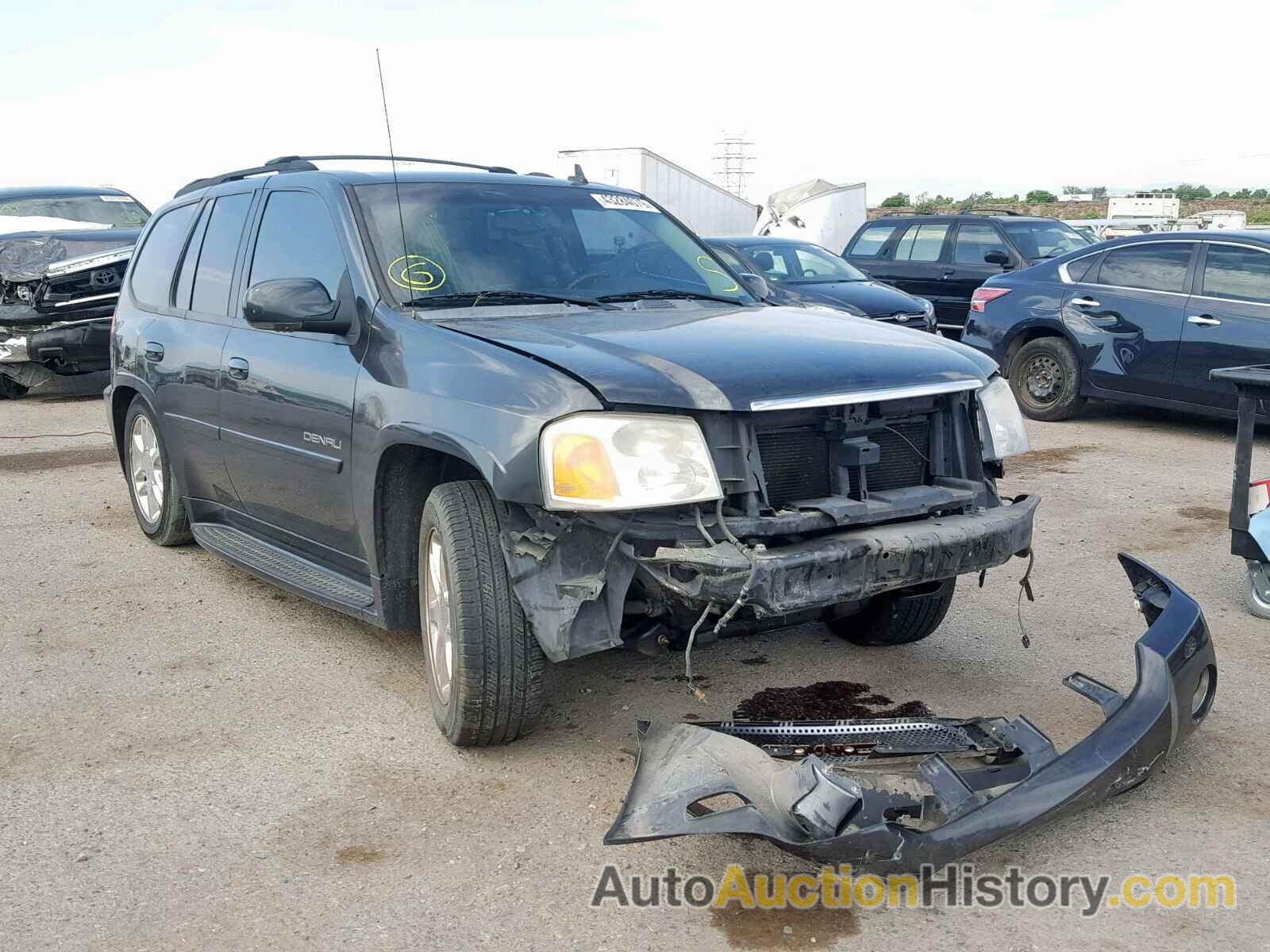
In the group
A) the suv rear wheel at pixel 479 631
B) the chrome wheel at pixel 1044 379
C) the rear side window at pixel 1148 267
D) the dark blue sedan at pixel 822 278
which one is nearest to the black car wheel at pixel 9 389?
the dark blue sedan at pixel 822 278

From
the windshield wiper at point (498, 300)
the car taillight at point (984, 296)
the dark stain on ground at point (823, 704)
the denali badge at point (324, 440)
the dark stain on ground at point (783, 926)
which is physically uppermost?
the windshield wiper at point (498, 300)

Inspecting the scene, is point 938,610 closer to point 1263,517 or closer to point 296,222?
point 1263,517

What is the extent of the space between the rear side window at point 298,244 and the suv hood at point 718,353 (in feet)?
2.14

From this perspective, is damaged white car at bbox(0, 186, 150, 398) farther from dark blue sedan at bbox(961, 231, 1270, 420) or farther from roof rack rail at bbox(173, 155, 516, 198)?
dark blue sedan at bbox(961, 231, 1270, 420)

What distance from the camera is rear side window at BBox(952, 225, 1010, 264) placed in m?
13.8

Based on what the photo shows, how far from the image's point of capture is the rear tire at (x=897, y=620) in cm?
454

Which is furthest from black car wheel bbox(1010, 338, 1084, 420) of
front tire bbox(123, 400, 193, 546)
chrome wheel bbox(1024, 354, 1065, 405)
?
front tire bbox(123, 400, 193, 546)

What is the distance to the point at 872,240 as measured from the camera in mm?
14891

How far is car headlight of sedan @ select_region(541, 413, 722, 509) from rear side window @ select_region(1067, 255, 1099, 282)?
7676 mm

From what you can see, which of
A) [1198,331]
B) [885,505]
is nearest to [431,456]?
[885,505]

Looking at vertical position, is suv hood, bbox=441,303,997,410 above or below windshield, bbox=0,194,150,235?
below

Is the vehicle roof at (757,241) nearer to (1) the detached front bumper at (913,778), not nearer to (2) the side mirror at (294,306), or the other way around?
(2) the side mirror at (294,306)

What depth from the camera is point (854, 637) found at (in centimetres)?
484

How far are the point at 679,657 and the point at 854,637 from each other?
2.26ft
